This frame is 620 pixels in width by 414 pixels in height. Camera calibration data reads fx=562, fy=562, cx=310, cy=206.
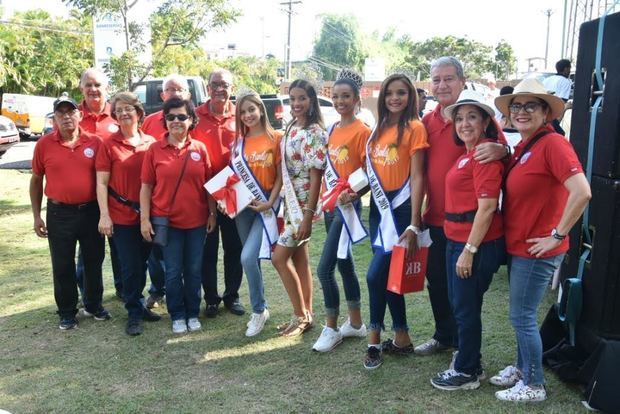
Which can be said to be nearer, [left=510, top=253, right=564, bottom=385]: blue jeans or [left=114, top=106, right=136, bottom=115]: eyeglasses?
[left=510, top=253, right=564, bottom=385]: blue jeans

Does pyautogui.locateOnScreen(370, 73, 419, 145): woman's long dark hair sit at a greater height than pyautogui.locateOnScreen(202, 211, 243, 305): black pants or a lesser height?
greater

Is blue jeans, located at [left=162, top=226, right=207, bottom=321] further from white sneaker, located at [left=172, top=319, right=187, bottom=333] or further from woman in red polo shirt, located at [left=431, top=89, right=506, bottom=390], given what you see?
woman in red polo shirt, located at [left=431, top=89, right=506, bottom=390]

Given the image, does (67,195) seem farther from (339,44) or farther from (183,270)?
(339,44)

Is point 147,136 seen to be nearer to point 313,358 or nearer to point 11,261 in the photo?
point 313,358

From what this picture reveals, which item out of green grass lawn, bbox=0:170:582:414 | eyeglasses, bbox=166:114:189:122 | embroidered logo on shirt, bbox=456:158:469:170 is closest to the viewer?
embroidered logo on shirt, bbox=456:158:469:170

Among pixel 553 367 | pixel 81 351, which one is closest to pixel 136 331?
pixel 81 351

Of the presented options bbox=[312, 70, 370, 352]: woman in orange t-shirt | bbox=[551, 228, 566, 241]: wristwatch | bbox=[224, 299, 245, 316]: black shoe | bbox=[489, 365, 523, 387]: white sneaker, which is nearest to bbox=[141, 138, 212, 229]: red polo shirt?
bbox=[224, 299, 245, 316]: black shoe

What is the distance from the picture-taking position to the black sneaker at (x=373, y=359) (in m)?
3.32

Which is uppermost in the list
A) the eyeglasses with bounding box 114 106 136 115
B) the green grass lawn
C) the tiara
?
the tiara

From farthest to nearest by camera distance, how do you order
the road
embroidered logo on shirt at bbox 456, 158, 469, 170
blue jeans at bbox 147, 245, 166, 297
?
1. the road
2. blue jeans at bbox 147, 245, 166, 297
3. embroidered logo on shirt at bbox 456, 158, 469, 170

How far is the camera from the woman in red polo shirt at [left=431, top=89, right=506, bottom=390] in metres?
2.69

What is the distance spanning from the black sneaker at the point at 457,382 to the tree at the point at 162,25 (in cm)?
627

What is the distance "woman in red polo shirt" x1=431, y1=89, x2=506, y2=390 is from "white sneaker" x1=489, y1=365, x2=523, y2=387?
20cm

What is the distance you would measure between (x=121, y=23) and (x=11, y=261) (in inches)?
142
